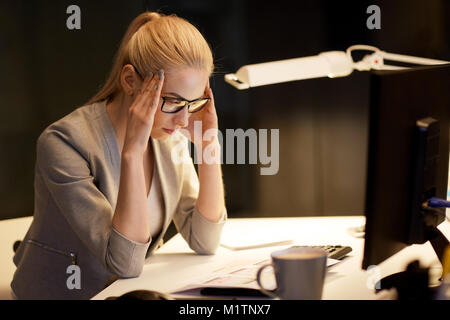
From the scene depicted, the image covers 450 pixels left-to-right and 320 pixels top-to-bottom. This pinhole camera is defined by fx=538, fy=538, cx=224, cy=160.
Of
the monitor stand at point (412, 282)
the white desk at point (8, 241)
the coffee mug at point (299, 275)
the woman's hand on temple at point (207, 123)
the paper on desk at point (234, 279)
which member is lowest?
the white desk at point (8, 241)

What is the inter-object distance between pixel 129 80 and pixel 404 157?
28.4 inches

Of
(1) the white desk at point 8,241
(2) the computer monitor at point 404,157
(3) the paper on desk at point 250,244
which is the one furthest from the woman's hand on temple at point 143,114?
(1) the white desk at point 8,241

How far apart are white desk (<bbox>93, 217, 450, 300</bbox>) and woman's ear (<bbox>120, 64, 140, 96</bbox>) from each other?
0.44m

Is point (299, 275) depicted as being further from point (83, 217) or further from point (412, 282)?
point (83, 217)

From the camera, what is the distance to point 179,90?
4.26ft

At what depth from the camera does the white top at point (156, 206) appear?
4.80ft

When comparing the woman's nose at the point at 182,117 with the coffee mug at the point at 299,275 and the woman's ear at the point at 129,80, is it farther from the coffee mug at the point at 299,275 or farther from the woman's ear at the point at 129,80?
the coffee mug at the point at 299,275

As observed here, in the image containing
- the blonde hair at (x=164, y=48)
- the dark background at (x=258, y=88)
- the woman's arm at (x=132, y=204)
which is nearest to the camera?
the woman's arm at (x=132, y=204)

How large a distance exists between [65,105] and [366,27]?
1.44 metres

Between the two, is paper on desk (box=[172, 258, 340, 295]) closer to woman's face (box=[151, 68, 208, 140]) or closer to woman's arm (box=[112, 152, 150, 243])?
→ woman's arm (box=[112, 152, 150, 243])

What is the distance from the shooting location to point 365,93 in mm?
2637

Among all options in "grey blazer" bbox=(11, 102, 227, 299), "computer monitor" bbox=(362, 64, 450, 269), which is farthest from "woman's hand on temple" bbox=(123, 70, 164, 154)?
"computer monitor" bbox=(362, 64, 450, 269)
